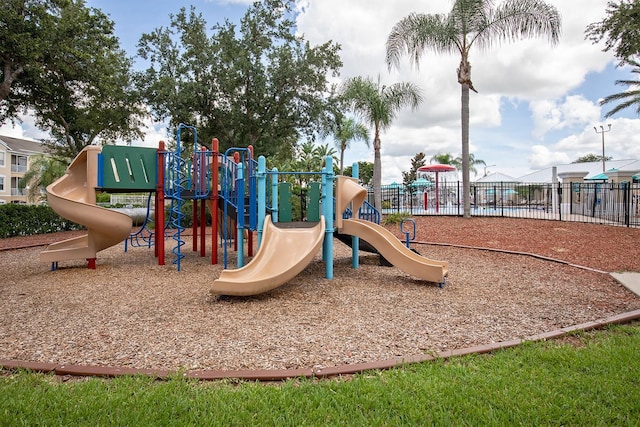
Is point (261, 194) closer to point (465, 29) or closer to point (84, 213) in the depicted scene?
point (84, 213)

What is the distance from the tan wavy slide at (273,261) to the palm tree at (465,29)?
10.7 meters

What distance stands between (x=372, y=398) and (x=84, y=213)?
7.48 meters

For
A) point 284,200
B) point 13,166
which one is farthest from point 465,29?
point 13,166

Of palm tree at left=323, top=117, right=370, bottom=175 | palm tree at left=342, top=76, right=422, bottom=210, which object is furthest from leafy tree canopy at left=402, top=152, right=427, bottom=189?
palm tree at left=342, top=76, right=422, bottom=210

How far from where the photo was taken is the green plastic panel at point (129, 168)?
851cm

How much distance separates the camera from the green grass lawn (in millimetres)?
2496

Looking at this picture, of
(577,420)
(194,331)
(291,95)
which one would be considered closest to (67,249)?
(194,331)

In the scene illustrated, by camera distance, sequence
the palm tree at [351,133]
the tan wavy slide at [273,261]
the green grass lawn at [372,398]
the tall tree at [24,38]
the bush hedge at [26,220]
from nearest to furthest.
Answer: the green grass lawn at [372,398], the tan wavy slide at [273,261], the tall tree at [24,38], the bush hedge at [26,220], the palm tree at [351,133]

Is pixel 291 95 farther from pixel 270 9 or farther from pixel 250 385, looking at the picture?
pixel 250 385

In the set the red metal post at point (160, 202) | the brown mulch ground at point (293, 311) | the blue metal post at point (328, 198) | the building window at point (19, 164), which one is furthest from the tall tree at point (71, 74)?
the building window at point (19, 164)

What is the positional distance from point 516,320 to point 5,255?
12.6 meters

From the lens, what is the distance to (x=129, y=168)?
8.66 meters

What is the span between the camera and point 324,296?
19.5ft

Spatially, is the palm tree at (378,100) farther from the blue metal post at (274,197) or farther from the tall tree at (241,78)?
the blue metal post at (274,197)
